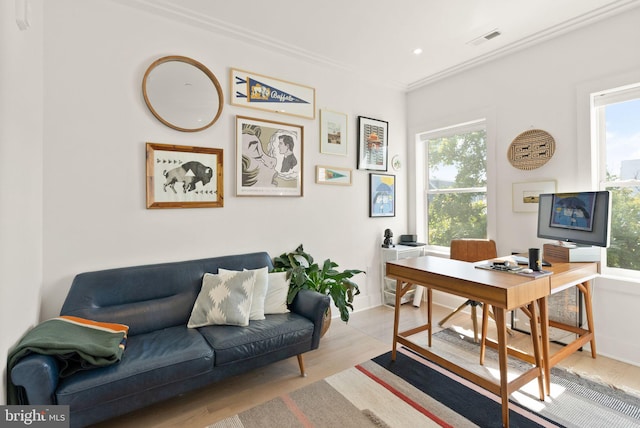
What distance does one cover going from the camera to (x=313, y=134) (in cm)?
333

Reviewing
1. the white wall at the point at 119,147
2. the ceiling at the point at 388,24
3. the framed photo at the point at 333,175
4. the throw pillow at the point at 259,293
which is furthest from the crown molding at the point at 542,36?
the throw pillow at the point at 259,293

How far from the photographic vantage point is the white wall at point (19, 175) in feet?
4.48

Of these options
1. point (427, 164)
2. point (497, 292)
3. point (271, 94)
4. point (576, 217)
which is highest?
point (271, 94)

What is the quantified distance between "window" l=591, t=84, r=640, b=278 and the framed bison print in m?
3.43

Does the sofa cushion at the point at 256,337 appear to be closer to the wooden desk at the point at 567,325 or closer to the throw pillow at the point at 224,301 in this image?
the throw pillow at the point at 224,301

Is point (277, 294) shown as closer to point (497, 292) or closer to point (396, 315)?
point (396, 315)

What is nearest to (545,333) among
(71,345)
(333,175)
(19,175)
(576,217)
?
(576,217)

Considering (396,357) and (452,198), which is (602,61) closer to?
A: (452,198)

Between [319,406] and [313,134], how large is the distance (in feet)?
8.36

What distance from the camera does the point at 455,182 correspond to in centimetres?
386

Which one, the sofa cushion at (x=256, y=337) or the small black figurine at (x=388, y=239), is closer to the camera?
the sofa cushion at (x=256, y=337)

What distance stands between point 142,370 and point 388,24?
320 cm

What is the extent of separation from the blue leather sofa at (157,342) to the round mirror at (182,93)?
123 cm

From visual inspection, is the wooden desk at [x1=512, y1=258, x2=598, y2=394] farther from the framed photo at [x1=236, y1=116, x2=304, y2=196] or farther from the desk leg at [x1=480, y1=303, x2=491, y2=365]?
the framed photo at [x1=236, y1=116, x2=304, y2=196]
